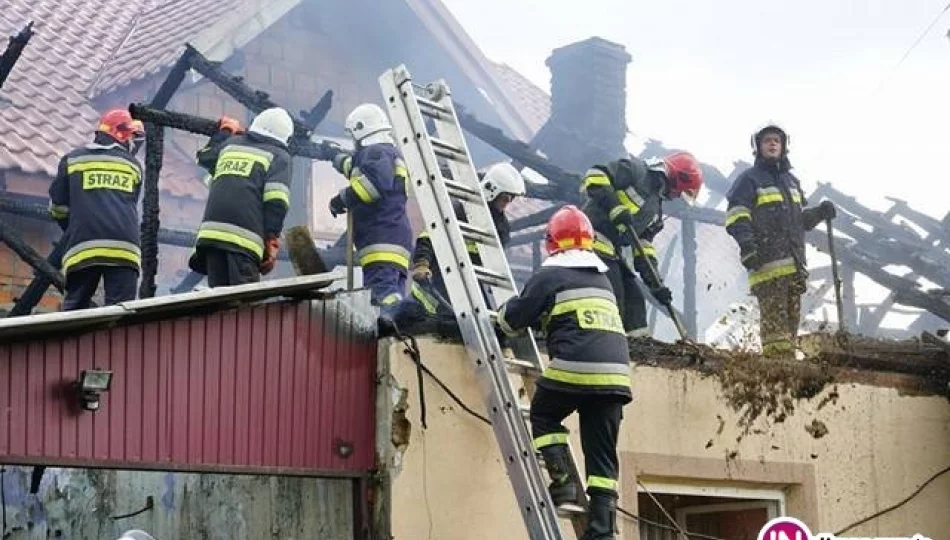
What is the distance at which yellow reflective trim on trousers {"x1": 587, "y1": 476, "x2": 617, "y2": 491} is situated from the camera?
19.7 feet

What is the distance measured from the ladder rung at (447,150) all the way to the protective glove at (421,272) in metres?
1.26

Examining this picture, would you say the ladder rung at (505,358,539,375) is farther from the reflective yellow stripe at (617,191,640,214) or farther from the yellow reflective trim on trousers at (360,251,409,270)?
the reflective yellow stripe at (617,191,640,214)

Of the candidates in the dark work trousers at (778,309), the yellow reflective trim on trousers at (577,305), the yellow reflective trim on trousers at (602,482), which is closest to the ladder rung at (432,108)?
the yellow reflective trim on trousers at (577,305)

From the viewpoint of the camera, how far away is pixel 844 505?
8.12 meters

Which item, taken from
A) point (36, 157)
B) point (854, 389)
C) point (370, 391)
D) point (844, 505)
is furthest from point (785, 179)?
point (36, 157)

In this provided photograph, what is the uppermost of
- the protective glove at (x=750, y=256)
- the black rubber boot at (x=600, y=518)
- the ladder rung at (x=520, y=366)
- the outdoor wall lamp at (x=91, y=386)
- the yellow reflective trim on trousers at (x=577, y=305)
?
the protective glove at (x=750, y=256)

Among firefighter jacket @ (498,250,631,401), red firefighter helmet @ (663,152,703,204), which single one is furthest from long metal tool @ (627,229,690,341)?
firefighter jacket @ (498,250,631,401)

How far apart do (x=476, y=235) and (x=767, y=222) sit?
9.33 feet

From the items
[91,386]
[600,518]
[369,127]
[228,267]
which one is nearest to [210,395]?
[91,386]

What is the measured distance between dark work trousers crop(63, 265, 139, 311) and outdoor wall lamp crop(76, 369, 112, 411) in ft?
6.44

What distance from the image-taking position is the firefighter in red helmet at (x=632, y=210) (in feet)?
26.7

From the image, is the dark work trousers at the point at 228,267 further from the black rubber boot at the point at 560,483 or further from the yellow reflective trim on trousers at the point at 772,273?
the yellow reflective trim on trousers at the point at 772,273

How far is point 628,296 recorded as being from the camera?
849 centimetres

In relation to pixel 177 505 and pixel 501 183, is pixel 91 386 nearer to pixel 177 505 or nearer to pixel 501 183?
pixel 177 505
